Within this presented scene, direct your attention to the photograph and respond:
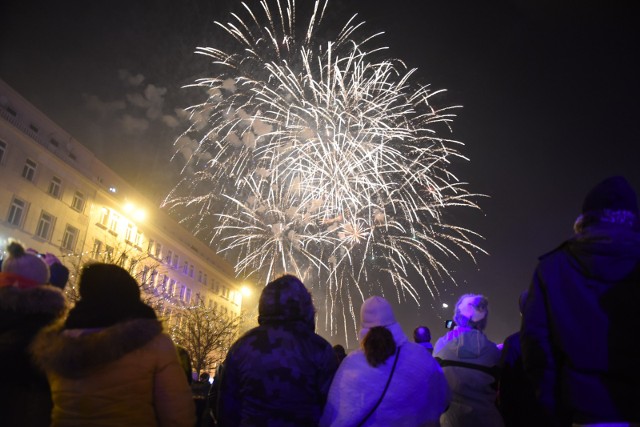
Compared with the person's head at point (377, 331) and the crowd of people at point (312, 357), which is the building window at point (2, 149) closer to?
the crowd of people at point (312, 357)

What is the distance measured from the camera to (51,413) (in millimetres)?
3174

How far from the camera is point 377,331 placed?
3488 mm

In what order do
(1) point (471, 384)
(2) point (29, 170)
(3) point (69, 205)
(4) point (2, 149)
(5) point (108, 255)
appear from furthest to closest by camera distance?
(3) point (69, 205) < (2) point (29, 170) < (5) point (108, 255) < (4) point (2, 149) < (1) point (471, 384)

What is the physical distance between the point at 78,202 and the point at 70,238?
264 centimetres

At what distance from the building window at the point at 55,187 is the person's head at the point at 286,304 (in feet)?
98.9

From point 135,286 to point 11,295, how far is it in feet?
3.43

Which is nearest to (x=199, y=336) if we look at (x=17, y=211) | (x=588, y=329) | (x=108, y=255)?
(x=108, y=255)

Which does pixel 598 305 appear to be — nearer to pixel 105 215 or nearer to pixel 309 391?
pixel 309 391

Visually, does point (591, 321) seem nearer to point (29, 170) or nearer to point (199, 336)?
point (29, 170)

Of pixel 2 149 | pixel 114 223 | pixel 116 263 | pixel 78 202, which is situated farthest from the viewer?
pixel 114 223

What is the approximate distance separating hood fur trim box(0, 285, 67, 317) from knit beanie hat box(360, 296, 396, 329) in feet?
7.68

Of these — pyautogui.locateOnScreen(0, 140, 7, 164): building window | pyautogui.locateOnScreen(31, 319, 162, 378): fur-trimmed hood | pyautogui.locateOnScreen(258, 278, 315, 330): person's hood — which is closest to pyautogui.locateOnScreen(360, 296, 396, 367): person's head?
pyautogui.locateOnScreen(258, 278, 315, 330): person's hood

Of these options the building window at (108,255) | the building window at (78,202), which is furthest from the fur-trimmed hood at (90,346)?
the building window at (78,202)

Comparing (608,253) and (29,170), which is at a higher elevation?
(29,170)
